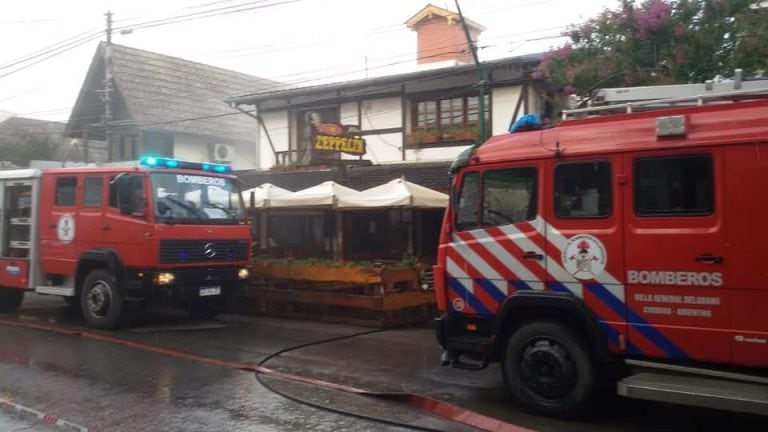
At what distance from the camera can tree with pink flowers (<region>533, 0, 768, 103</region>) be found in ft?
31.8

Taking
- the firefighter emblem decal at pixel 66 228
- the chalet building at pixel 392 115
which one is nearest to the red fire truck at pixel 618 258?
the firefighter emblem decal at pixel 66 228

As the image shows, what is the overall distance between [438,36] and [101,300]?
16348mm

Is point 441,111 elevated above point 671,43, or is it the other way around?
point 441,111

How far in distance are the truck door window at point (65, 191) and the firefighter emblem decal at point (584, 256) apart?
29.1 ft

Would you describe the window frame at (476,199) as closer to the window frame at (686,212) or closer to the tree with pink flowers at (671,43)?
the window frame at (686,212)

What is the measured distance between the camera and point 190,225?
10672mm

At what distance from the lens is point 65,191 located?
1162 cm

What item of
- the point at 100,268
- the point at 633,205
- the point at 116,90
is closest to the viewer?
the point at 633,205

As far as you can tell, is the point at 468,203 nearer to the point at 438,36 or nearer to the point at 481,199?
the point at 481,199

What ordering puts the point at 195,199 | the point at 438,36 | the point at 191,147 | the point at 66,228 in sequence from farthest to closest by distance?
the point at 191,147 → the point at 438,36 → the point at 66,228 → the point at 195,199

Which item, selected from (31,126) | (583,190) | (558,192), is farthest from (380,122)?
(31,126)

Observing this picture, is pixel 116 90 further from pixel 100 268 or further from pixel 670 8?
pixel 670 8

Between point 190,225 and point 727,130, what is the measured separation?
7983mm

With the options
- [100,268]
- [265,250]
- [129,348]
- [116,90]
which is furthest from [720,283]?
[116,90]
